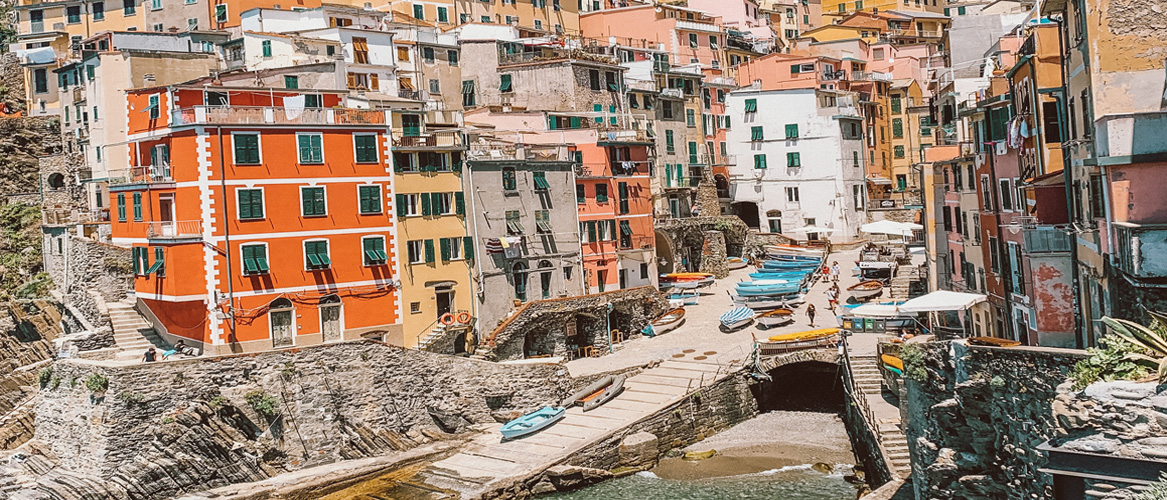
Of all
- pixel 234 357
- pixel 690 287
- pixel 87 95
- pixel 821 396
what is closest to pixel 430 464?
pixel 234 357

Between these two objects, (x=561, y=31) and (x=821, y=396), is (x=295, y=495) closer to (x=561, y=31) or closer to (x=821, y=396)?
(x=821, y=396)

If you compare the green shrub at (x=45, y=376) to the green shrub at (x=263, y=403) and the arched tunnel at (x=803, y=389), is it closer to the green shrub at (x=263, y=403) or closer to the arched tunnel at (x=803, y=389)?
the green shrub at (x=263, y=403)

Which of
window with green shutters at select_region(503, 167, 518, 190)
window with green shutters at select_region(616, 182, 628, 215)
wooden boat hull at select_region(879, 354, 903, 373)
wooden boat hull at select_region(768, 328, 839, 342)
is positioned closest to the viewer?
wooden boat hull at select_region(879, 354, 903, 373)

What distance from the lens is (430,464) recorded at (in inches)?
1884

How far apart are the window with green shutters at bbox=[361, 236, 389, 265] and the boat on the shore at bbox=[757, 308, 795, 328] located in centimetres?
1944

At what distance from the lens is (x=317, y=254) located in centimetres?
5184

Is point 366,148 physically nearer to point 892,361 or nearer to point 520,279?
point 520,279

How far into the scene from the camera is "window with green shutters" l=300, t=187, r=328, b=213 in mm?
51562

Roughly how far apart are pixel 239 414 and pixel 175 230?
839 cm

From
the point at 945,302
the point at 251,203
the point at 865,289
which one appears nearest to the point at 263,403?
the point at 251,203

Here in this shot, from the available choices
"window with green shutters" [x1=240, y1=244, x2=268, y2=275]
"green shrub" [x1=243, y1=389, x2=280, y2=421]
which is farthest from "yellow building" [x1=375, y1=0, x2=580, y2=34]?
"green shrub" [x1=243, y1=389, x2=280, y2=421]

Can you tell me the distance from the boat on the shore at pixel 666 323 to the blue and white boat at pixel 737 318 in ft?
9.07

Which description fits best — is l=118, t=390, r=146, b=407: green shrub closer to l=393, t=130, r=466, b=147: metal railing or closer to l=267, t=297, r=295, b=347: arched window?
l=267, t=297, r=295, b=347: arched window

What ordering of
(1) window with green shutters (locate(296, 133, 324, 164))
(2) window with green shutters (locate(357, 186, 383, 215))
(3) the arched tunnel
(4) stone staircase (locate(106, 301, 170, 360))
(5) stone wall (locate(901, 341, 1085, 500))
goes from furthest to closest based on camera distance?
(3) the arched tunnel → (2) window with green shutters (locate(357, 186, 383, 215)) → (4) stone staircase (locate(106, 301, 170, 360)) → (1) window with green shutters (locate(296, 133, 324, 164)) → (5) stone wall (locate(901, 341, 1085, 500))
